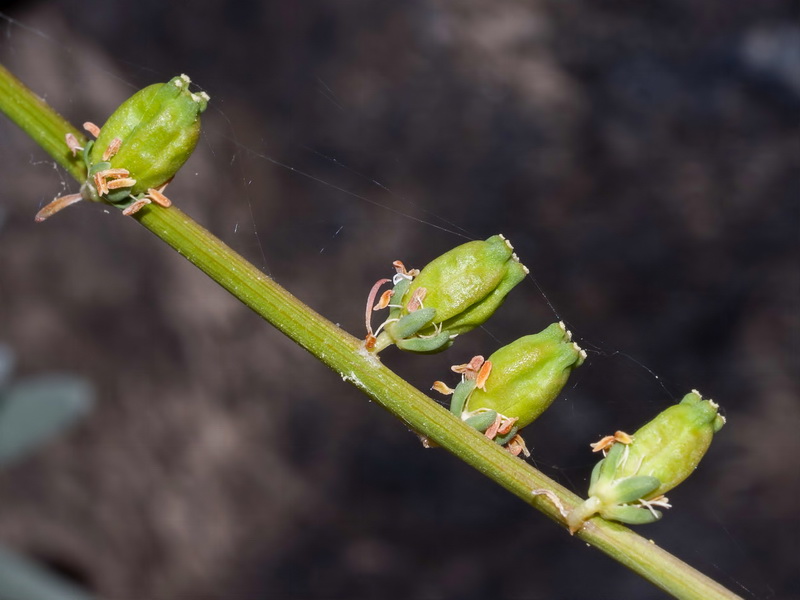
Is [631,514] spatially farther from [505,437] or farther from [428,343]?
[428,343]

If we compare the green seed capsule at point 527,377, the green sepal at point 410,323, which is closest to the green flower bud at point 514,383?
the green seed capsule at point 527,377

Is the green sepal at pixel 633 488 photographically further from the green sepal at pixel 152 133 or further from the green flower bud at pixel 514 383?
the green sepal at pixel 152 133

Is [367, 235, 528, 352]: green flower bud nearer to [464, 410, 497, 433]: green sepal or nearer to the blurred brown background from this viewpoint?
[464, 410, 497, 433]: green sepal

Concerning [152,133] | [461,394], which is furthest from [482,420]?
[152,133]

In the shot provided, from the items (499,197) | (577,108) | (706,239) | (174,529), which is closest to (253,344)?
(174,529)

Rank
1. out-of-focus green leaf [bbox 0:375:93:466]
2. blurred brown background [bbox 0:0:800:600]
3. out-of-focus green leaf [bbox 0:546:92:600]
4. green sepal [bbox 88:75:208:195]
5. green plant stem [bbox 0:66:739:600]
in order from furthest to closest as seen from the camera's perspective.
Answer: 1. blurred brown background [bbox 0:0:800:600]
2. out-of-focus green leaf [bbox 0:375:93:466]
3. out-of-focus green leaf [bbox 0:546:92:600]
4. green sepal [bbox 88:75:208:195]
5. green plant stem [bbox 0:66:739:600]

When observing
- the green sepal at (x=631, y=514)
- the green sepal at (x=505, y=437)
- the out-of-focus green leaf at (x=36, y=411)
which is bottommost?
the green sepal at (x=631, y=514)

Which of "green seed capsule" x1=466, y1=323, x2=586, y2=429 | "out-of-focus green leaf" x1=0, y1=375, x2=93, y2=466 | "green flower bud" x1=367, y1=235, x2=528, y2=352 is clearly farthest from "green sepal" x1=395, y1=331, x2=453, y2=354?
"out-of-focus green leaf" x1=0, y1=375, x2=93, y2=466

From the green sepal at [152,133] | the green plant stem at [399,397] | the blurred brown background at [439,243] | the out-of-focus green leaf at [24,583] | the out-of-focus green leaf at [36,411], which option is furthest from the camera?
the blurred brown background at [439,243]
